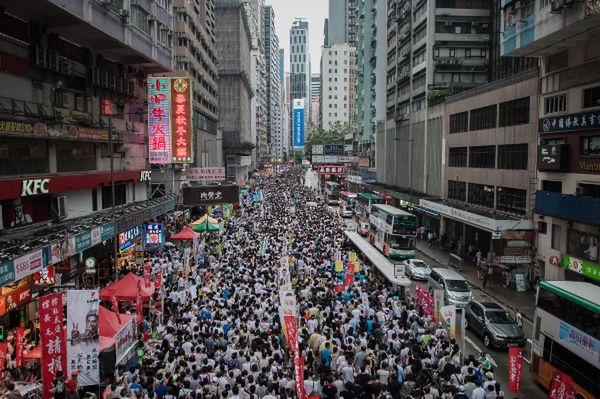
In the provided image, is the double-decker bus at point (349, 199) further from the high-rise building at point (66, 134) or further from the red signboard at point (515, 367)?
the red signboard at point (515, 367)

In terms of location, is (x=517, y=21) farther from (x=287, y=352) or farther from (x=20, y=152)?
(x=20, y=152)

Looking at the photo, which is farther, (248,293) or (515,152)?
(515,152)

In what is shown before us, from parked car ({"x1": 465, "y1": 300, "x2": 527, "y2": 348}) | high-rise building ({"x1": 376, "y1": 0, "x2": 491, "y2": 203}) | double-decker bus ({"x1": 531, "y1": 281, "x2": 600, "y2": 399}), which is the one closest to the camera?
double-decker bus ({"x1": 531, "y1": 281, "x2": 600, "y2": 399})

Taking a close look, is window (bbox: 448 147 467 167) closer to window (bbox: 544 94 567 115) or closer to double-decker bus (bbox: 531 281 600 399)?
window (bbox: 544 94 567 115)

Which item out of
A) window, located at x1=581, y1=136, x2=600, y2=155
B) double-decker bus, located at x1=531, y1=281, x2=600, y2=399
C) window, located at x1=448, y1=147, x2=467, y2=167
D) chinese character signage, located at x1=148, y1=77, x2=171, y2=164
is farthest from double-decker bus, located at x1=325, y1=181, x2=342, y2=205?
double-decker bus, located at x1=531, y1=281, x2=600, y2=399

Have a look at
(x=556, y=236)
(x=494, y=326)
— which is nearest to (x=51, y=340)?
(x=494, y=326)

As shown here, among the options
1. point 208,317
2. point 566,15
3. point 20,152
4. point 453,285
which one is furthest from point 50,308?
point 566,15
